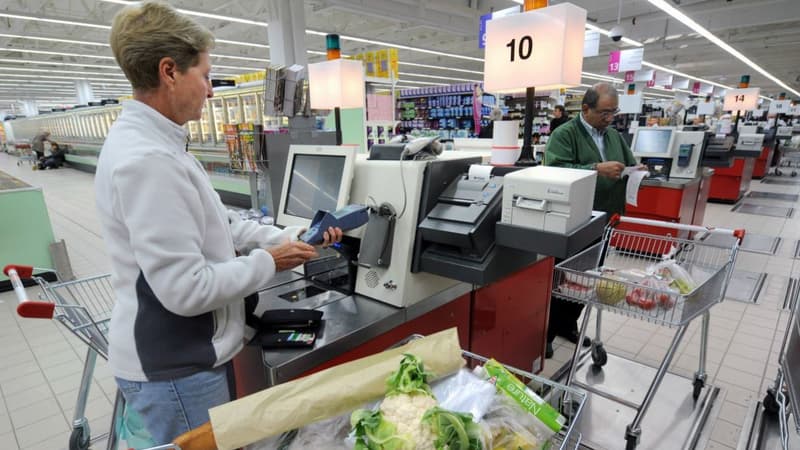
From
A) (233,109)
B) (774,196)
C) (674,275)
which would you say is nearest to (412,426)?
(674,275)

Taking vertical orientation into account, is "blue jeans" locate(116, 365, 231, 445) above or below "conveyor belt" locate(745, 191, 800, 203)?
above

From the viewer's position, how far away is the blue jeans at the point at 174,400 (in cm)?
110

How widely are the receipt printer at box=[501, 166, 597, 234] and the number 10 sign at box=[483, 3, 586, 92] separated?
93 centimetres

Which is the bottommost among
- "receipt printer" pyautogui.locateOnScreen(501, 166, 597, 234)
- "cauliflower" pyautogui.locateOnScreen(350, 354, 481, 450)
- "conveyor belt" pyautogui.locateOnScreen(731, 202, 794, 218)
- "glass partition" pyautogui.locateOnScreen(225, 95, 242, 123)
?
"conveyor belt" pyautogui.locateOnScreen(731, 202, 794, 218)

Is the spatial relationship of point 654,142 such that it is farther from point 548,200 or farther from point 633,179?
point 548,200

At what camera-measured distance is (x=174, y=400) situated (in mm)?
1106

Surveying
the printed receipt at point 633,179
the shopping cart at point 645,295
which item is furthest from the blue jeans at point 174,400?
the printed receipt at point 633,179

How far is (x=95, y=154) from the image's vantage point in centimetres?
1416

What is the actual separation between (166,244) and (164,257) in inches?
1.1

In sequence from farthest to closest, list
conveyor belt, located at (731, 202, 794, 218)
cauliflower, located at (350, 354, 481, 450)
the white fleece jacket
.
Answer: conveyor belt, located at (731, 202, 794, 218)
the white fleece jacket
cauliflower, located at (350, 354, 481, 450)

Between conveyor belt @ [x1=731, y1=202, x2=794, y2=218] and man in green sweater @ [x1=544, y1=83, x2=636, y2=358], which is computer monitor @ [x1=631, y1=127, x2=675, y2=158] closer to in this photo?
man in green sweater @ [x1=544, y1=83, x2=636, y2=358]

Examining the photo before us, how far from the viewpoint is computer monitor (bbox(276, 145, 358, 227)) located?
1655 mm

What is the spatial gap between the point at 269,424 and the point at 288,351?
0.55 meters

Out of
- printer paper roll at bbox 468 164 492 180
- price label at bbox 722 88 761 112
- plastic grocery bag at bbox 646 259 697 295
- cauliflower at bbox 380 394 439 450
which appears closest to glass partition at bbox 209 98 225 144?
printer paper roll at bbox 468 164 492 180
